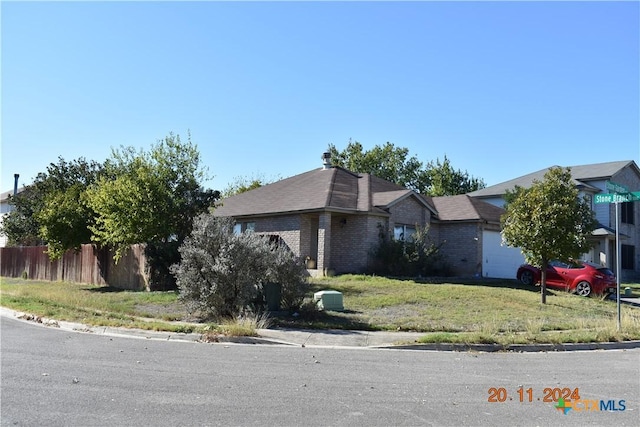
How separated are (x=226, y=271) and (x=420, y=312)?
5595mm

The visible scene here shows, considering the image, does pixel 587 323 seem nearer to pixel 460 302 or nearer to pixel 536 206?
pixel 460 302

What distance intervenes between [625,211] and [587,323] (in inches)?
1138

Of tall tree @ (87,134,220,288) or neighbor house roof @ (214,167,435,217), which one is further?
neighbor house roof @ (214,167,435,217)

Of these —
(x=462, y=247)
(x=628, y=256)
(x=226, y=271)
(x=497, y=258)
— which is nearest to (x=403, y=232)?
(x=462, y=247)

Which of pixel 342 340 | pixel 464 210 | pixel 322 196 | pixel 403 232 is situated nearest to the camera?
pixel 342 340

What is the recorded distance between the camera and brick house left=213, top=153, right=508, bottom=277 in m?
24.8

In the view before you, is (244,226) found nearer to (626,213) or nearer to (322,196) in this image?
(322,196)

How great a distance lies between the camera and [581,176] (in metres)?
36.7

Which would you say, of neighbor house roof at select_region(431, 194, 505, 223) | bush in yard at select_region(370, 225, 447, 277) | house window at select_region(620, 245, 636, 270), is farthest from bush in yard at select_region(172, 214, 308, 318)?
house window at select_region(620, 245, 636, 270)

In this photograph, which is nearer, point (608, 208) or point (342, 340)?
point (342, 340)

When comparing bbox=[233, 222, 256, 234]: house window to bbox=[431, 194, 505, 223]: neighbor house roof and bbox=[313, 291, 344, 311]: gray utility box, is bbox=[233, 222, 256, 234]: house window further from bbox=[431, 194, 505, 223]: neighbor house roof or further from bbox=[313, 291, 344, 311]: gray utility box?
bbox=[313, 291, 344, 311]: gray utility box

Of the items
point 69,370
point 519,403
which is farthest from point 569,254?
point 69,370

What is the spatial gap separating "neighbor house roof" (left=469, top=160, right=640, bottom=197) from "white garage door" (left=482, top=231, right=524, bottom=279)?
6.81 metres

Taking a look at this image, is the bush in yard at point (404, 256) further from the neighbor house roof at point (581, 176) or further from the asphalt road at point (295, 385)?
the asphalt road at point (295, 385)
